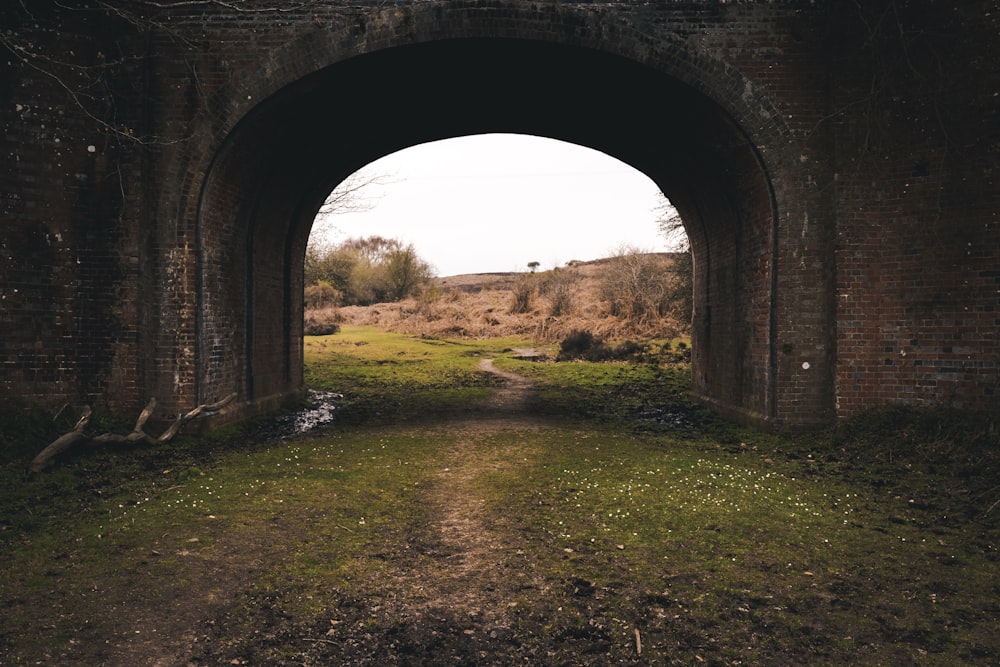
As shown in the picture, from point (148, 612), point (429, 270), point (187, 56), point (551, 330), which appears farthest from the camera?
point (429, 270)

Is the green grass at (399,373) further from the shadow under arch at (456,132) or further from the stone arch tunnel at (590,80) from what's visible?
the stone arch tunnel at (590,80)

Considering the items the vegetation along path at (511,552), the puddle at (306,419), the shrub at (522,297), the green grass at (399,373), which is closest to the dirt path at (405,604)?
the vegetation along path at (511,552)

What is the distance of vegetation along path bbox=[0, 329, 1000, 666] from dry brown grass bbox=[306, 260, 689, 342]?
56.6 feet

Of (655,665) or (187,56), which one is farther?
(187,56)

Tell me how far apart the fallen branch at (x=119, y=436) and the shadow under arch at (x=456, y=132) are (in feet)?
1.49

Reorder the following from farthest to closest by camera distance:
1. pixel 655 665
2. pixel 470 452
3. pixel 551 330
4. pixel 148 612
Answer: pixel 551 330
pixel 470 452
pixel 148 612
pixel 655 665

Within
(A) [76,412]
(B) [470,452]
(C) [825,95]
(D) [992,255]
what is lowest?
(B) [470,452]

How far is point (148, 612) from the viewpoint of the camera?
3525 mm

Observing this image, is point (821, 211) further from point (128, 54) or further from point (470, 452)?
point (128, 54)

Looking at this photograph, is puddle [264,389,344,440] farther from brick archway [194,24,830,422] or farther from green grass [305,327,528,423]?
brick archway [194,24,830,422]

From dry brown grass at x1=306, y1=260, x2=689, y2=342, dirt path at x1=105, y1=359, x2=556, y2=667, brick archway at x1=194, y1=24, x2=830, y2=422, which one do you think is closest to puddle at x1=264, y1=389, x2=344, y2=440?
brick archway at x1=194, y1=24, x2=830, y2=422

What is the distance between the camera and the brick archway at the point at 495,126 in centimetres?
830

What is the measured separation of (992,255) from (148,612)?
9500 millimetres

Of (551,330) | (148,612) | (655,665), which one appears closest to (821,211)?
(655,665)
